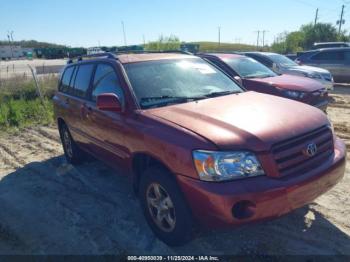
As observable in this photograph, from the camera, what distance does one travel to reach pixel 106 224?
383cm

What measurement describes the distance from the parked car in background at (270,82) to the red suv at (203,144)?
2671 mm

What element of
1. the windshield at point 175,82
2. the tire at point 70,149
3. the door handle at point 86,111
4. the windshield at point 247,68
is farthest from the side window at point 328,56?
the door handle at point 86,111

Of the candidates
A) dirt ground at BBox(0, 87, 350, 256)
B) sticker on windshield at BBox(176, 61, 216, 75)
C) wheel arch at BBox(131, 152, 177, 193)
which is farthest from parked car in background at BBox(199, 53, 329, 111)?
wheel arch at BBox(131, 152, 177, 193)

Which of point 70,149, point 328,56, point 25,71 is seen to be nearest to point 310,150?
point 70,149

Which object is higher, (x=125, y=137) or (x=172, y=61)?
(x=172, y=61)

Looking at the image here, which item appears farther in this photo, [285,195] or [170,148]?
[170,148]

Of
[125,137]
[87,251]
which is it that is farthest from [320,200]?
[87,251]

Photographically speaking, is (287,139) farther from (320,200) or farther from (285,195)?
(320,200)

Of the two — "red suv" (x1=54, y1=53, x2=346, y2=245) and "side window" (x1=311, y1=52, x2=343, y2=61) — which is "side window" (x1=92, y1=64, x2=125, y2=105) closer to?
"red suv" (x1=54, y1=53, x2=346, y2=245)

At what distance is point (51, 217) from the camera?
4.11 meters

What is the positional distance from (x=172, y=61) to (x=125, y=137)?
1.25m

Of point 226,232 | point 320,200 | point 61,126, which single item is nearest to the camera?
point 226,232

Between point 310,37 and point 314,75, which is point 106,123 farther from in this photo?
point 310,37

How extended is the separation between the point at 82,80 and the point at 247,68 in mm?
4402
